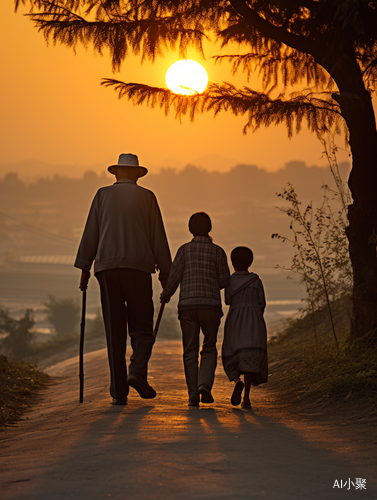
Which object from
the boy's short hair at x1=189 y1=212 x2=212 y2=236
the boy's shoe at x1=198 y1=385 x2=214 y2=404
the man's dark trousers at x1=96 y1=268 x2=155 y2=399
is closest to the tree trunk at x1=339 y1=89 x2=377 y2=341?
the boy's short hair at x1=189 y1=212 x2=212 y2=236

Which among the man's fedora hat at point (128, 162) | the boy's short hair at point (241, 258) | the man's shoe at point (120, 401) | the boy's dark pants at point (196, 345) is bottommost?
the man's shoe at point (120, 401)

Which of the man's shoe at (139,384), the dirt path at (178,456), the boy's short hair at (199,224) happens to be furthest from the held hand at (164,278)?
the dirt path at (178,456)

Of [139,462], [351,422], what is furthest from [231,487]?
[351,422]

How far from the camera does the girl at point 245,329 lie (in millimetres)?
5953

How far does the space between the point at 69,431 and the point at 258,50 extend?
614 cm

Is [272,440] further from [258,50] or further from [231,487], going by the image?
[258,50]

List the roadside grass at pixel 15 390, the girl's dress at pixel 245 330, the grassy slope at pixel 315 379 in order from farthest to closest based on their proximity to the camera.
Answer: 1. the roadside grass at pixel 15 390
2. the grassy slope at pixel 315 379
3. the girl's dress at pixel 245 330

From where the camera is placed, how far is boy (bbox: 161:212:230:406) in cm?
583

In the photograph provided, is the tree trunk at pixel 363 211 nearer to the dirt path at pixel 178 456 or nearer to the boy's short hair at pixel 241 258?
the boy's short hair at pixel 241 258

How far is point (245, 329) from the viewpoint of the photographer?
237 inches

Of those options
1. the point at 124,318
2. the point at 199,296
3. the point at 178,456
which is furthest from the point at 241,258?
the point at 178,456

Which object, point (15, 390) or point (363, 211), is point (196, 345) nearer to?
point (363, 211)

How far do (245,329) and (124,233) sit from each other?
148 cm

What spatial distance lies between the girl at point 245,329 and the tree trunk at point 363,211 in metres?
2.34
